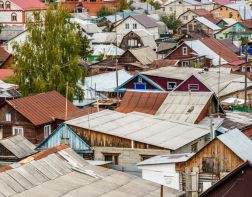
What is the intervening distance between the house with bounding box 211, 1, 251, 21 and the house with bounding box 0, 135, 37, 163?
4775 centimetres

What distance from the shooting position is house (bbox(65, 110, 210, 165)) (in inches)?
877

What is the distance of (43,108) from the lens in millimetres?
26859

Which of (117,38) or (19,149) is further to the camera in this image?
(117,38)

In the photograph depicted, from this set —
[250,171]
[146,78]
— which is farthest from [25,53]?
[250,171]

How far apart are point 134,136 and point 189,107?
470 cm

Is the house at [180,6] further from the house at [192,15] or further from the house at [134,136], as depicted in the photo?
the house at [134,136]

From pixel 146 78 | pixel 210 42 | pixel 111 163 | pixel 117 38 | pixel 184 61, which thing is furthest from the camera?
pixel 117 38

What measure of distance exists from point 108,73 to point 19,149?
16.4m

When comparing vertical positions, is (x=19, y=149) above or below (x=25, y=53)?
below

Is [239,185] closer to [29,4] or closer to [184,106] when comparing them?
[184,106]

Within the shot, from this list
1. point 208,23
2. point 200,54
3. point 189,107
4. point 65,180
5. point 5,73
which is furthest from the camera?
point 208,23

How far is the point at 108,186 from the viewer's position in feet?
57.2

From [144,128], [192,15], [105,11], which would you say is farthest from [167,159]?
[105,11]

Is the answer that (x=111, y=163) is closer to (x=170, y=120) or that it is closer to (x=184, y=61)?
(x=170, y=120)
